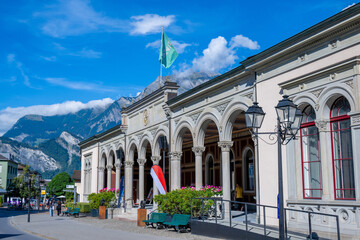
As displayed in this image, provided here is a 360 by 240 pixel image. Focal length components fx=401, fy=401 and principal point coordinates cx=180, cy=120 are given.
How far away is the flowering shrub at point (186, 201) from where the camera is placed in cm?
1655

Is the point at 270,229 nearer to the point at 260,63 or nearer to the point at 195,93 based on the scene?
the point at 260,63

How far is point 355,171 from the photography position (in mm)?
11219

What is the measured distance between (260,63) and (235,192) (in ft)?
Answer: 31.1

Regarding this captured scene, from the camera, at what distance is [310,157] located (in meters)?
13.1

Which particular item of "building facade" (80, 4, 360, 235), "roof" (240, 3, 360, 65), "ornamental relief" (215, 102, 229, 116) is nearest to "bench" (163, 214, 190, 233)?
"building facade" (80, 4, 360, 235)

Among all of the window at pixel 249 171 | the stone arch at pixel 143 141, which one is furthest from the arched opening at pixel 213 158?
the stone arch at pixel 143 141

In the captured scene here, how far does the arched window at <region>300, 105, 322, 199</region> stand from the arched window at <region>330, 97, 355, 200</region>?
683mm

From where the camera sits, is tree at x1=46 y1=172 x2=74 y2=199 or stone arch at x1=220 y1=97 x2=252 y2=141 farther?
tree at x1=46 y1=172 x2=74 y2=199

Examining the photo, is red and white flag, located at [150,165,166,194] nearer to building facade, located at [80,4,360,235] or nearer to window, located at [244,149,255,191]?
building facade, located at [80,4,360,235]

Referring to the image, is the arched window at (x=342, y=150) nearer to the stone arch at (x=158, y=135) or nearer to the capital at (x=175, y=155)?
the capital at (x=175, y=155)

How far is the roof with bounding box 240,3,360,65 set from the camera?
11.6 metres

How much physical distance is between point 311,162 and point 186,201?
19.5 feet

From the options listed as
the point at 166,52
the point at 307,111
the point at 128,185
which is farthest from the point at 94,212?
the point at 307,111

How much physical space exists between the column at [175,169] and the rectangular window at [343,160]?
11.0m
